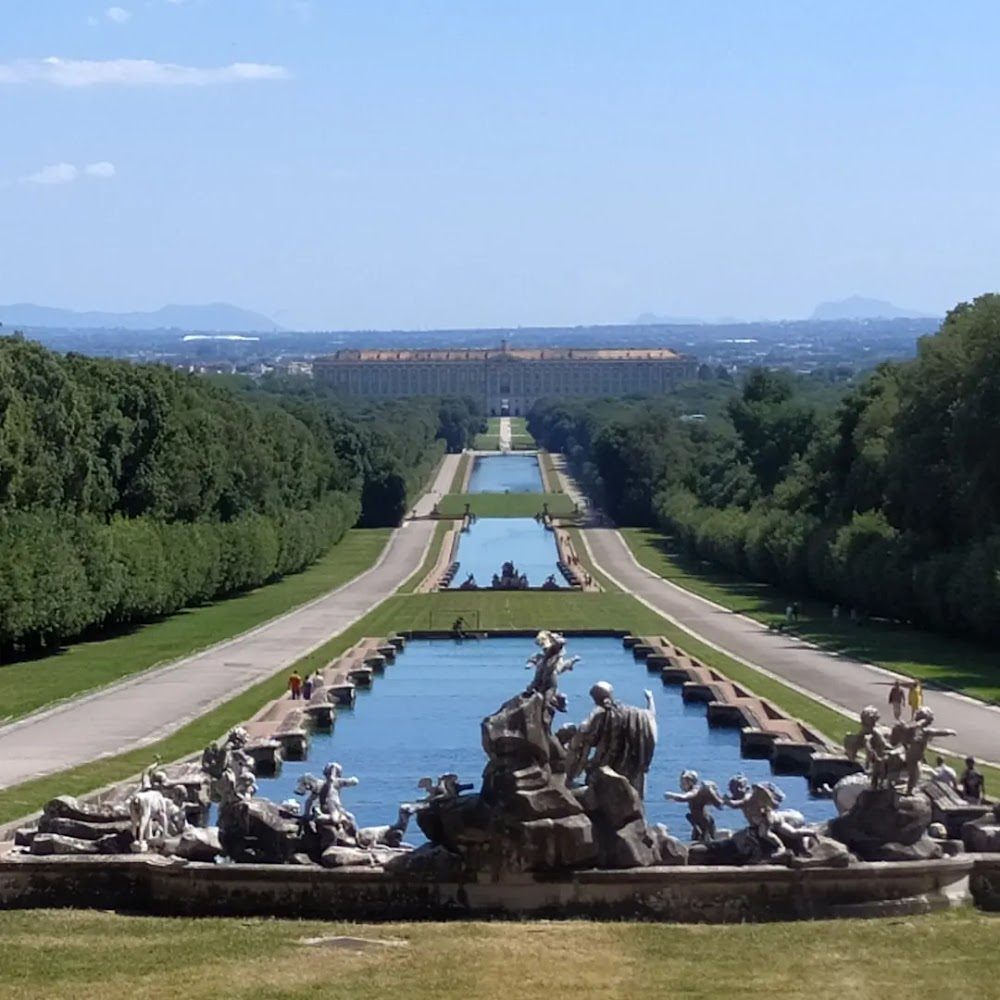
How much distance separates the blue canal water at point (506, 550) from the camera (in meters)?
89.0

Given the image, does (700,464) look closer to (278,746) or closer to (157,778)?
(278,746)

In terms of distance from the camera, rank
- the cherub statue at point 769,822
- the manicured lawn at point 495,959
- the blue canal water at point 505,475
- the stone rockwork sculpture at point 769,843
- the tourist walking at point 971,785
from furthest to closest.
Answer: the blue canal water at point 505,475 < the tourist walking at point 971,785 < the cherub statue at point 769,822 < the stone rockwork sculpture at point 769,843 < the manicured lawn at point 495,959

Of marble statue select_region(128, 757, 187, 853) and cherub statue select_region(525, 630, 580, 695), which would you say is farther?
marble statue select_region(128, 757, 187, 853)

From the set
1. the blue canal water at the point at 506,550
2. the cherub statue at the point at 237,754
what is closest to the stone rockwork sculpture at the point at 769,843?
the cherub statue at the point at 237,754

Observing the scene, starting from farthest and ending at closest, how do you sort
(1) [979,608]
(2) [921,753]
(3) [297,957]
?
(1) [979,608] → (2) [921,753] → (3) [297,957]

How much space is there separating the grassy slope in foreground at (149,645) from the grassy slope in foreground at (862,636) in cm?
1311

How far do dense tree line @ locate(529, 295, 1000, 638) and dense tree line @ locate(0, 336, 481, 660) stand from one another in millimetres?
17254

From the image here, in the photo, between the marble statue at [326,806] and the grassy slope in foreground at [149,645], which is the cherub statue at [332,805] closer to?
the marble statue at [326,806]

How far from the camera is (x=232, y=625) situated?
2564 inches

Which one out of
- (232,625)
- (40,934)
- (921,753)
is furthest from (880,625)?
(40,934)

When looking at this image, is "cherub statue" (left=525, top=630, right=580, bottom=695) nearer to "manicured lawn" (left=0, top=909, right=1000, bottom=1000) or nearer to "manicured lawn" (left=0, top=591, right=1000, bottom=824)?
"manicured lawn" (left=0, top=909, right=1000, bottom=1000)

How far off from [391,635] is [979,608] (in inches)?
600

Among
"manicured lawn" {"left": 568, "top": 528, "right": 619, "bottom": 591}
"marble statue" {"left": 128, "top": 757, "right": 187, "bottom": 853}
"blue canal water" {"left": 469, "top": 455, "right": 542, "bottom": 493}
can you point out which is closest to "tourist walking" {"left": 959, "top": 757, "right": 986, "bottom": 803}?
"marble statue" {"left": 128, "top": 757, "right": 187, "bottom": 853}

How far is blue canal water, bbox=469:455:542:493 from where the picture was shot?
152375mm
